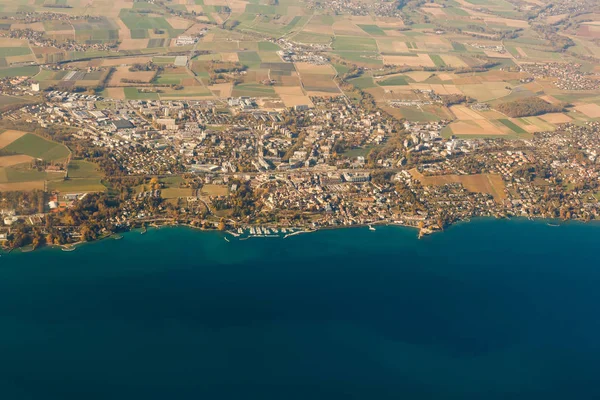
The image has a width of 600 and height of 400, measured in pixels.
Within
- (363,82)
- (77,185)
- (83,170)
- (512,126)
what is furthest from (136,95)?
(512,126)

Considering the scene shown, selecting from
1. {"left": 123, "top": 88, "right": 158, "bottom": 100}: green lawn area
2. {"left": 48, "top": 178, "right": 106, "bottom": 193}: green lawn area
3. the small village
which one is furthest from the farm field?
{"left": 48, "top": 178, "right": 106, "bottom": 193}: green lawn area

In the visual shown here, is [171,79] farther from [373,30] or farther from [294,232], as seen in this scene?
[373,30]

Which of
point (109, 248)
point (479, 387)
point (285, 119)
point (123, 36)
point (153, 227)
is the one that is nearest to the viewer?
point (479, 387)

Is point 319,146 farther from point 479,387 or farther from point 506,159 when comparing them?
point 479,387

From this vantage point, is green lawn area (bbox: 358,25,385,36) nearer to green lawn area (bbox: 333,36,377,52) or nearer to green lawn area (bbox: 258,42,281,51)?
green lawn area (bbox: 333,36,377,52)

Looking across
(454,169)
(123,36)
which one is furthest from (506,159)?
(123,36)

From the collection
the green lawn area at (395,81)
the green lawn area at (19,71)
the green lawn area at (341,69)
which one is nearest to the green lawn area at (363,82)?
the green lawn area at (395,81)
